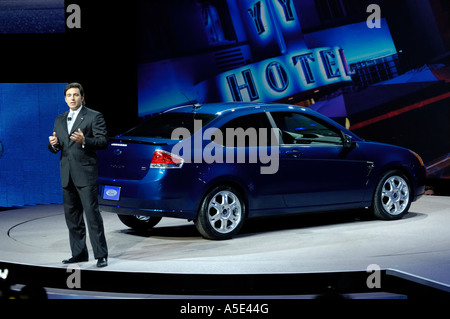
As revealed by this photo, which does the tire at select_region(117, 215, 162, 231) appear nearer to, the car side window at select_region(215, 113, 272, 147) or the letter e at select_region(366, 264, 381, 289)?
the car side window at select_region(215, 113, 272, 147)

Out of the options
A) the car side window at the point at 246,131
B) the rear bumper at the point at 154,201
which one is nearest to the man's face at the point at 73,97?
the rear bumper at the point at 154,201

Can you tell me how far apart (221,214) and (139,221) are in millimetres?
1466

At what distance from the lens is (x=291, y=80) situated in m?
13.4

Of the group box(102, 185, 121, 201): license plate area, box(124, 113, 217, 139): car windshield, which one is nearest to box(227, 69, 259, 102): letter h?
box(124, 113, 217, 139): car windshield

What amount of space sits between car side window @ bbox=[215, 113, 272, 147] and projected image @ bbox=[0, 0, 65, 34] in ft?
18.5

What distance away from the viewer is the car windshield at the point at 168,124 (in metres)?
8.66

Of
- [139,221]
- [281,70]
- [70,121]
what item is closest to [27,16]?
[281,70]

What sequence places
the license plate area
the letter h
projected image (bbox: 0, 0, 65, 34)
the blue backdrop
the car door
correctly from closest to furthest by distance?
the license plate area
the car door
projected image (bbox: 0, 0, 65, 34)
the blue backdrop
the letter h

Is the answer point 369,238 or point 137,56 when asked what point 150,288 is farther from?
point 137,56

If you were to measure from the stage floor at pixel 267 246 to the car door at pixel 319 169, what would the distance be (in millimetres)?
427

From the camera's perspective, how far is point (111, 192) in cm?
842

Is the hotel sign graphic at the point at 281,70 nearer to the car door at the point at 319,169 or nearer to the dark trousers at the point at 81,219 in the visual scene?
the car door at the point at 319,169

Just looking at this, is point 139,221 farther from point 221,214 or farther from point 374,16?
point 374,16

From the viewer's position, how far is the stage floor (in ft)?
23.1
